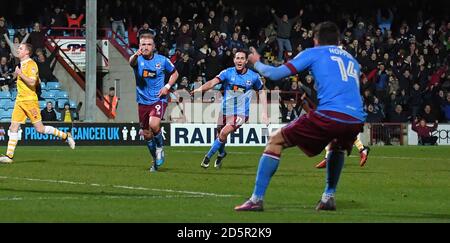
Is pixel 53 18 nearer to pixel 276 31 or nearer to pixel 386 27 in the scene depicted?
pixel 276 31

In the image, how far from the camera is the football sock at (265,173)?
12.4 meters

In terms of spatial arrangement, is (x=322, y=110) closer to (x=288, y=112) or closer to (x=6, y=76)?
(x=288, y=112)

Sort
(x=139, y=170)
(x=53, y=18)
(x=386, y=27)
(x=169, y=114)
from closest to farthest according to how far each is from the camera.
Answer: (x=139, y=170) → (x=169, y=114) → (x=53, y=18) → (x=386, y=27)

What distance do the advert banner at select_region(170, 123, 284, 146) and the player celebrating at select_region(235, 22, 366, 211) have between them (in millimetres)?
21297

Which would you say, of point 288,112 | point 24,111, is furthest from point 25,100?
point 288,112

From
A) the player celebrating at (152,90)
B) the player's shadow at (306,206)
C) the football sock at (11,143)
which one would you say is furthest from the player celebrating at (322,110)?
the football sock at (11,143)

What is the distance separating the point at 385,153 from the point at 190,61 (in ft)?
33.5

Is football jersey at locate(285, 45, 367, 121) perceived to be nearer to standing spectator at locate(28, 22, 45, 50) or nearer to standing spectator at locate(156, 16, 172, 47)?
standing spectator at locate(28, 22, 45, 50)

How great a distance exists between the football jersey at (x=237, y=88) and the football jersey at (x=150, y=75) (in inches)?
68.1

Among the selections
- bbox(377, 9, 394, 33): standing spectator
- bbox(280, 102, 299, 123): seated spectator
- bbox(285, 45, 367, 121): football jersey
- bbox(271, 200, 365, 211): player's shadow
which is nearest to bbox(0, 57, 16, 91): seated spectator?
bbox(280, 102, 299, 123): seated spectator

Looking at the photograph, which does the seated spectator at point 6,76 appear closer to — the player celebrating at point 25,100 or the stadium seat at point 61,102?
the stadium seat at point 61,102
